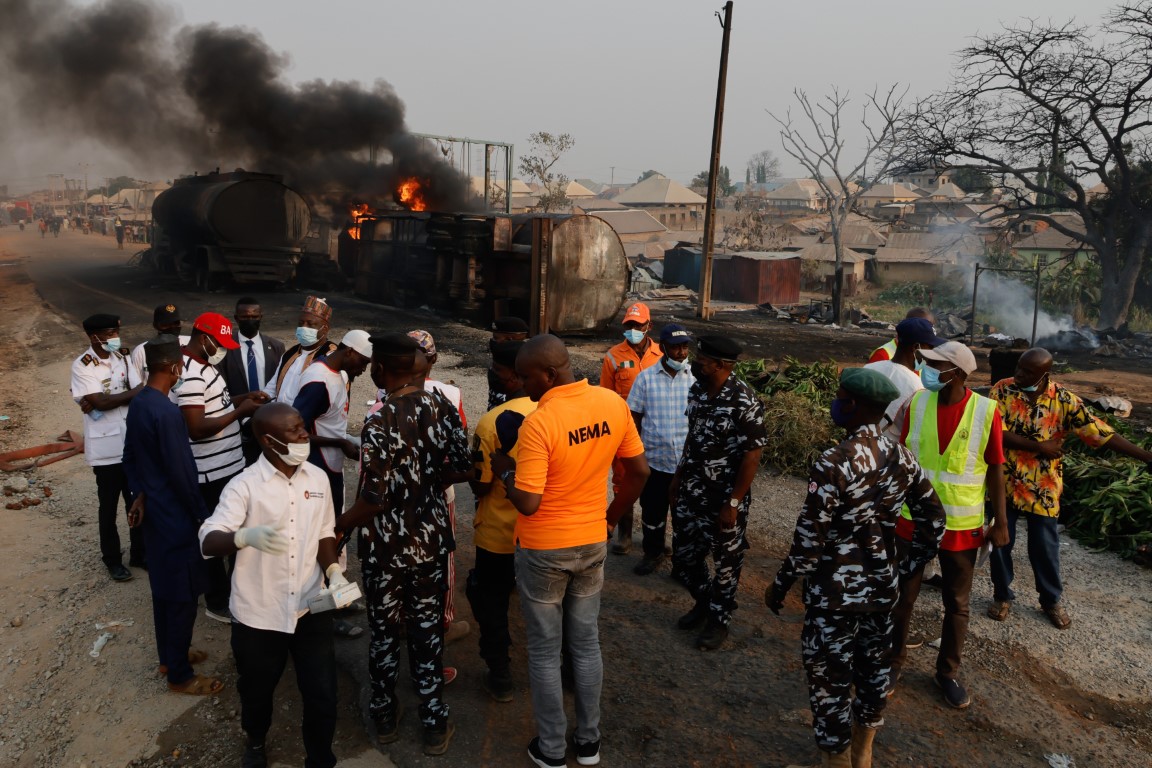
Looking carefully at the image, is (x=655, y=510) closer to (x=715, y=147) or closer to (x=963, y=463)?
(x=963, y=463)

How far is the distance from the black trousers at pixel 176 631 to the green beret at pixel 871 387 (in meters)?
3.49

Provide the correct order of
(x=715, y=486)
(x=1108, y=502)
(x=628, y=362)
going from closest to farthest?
(x=715, y=486), (x=628, y=362), (x=1108, y=502)

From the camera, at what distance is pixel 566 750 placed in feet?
12.4

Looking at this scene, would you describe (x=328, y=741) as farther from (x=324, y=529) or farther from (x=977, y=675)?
(x=977, y=675)

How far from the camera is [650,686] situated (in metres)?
4.37

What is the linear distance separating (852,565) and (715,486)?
133cm

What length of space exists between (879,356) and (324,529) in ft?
14.0

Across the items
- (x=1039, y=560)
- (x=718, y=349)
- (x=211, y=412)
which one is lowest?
(x=1039, y=560)

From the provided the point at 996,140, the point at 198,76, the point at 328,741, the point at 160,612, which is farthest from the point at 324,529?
the point at 198,76

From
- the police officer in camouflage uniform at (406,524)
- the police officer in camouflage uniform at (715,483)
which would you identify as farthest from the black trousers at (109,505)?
the police officer in camouflage uniform at (715,483)

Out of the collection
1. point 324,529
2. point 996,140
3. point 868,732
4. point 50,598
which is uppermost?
point 996,140

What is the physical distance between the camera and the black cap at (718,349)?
14.4 feet

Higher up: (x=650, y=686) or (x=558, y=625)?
(x=558, y=625)

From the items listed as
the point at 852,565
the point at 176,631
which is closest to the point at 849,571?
the point at 852,565
